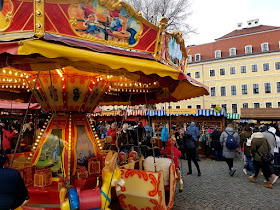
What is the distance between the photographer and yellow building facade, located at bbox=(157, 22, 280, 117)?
129 ft

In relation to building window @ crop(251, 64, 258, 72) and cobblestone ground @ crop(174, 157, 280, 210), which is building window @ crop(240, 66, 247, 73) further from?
cobblestone ground @ crop(174, 157, 280, 210)

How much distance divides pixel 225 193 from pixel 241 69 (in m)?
40.2

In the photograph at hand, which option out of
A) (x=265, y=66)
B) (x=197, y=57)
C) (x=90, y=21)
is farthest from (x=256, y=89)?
(x=90, y=21)

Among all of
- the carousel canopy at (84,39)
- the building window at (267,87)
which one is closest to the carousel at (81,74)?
the carousel canopy at (84,39)

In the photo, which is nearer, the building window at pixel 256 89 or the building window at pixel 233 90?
the building window at pixel 256 89

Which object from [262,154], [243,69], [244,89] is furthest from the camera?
[243,69]

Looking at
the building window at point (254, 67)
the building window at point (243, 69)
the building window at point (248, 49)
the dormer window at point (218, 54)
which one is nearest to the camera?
the building window at point (254, 67)

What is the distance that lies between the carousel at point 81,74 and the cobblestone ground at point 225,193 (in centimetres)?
100

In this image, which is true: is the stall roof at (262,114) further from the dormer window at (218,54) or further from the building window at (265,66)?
the dormer window at (218,54)

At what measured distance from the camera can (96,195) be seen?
339 centimetres

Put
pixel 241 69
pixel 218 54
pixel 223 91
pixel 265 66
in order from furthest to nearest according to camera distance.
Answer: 1. pixel 218 54
2. pixel 223 91
3. pixel 241 69
4. pixel 265 66

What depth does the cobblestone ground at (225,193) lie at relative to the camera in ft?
16.6

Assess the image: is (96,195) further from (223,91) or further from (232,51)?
(232,51)

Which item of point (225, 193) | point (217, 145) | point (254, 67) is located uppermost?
point (254, 67)
